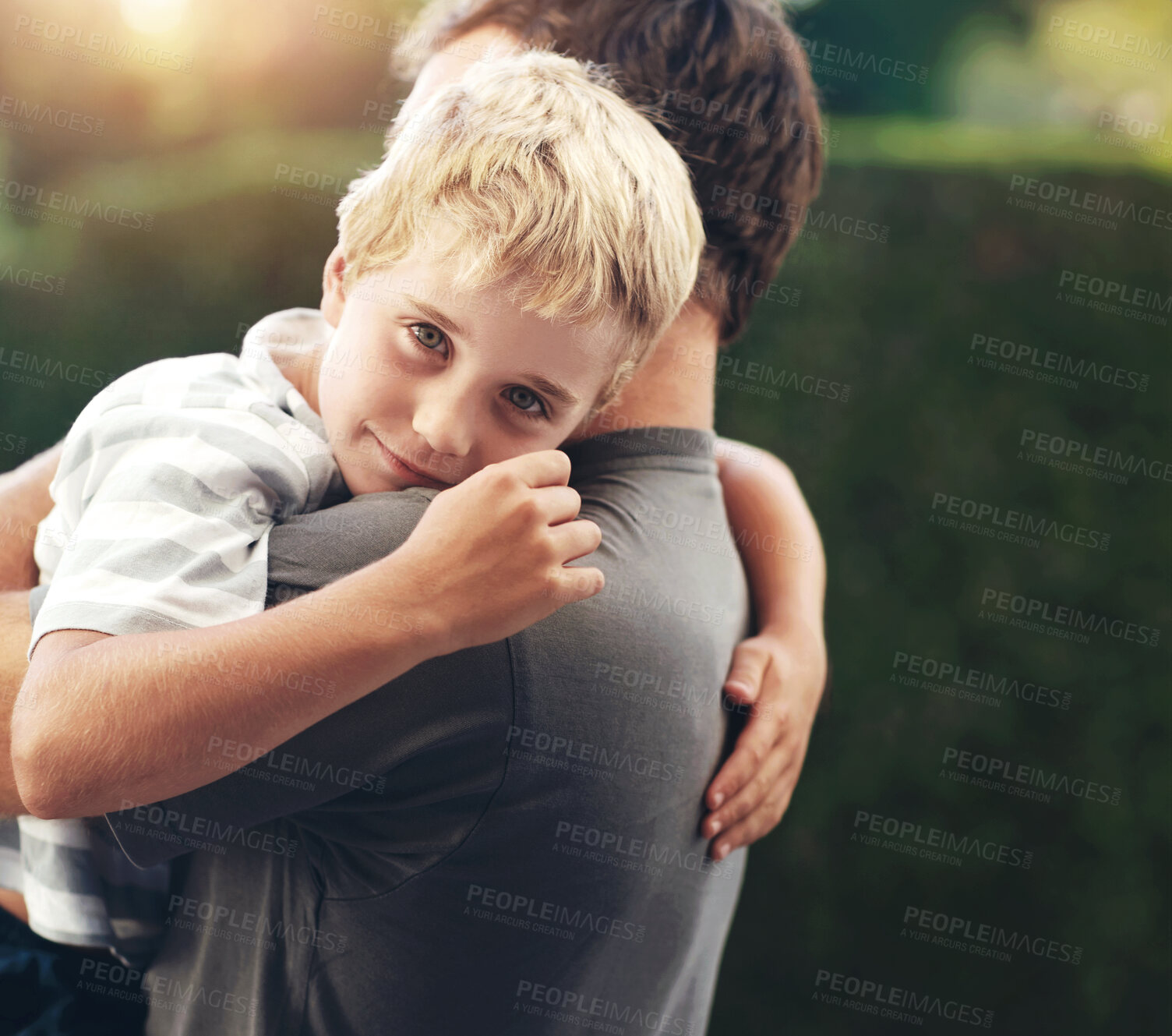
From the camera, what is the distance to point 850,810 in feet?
7.81

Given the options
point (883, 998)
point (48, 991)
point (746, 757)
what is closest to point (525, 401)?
point (746, 757)

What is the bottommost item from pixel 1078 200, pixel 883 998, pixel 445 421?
pixel 883 998

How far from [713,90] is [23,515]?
896mm

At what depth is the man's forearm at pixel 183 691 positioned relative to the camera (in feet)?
1.95

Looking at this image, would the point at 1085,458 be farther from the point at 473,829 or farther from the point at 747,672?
the point at 473,829

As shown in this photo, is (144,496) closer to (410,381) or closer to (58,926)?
(410,381)

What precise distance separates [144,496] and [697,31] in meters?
0.83

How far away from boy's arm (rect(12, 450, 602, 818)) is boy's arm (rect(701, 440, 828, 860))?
374 millimetres

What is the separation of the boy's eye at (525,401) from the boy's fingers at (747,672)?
0.35 m

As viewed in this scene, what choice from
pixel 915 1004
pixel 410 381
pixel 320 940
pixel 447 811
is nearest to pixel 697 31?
pixel 410 381

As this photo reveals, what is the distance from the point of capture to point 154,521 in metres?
0.64

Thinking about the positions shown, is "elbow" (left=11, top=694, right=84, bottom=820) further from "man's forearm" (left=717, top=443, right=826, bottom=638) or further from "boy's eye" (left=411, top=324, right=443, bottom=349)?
"man's forearm" (left=717, top=443, right=826, bottom=638)

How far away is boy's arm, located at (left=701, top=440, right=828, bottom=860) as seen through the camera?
0.93m

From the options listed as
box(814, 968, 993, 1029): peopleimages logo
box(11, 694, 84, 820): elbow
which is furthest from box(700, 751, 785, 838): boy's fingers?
box(814, 968, 993, 1029): peopleimages logo
